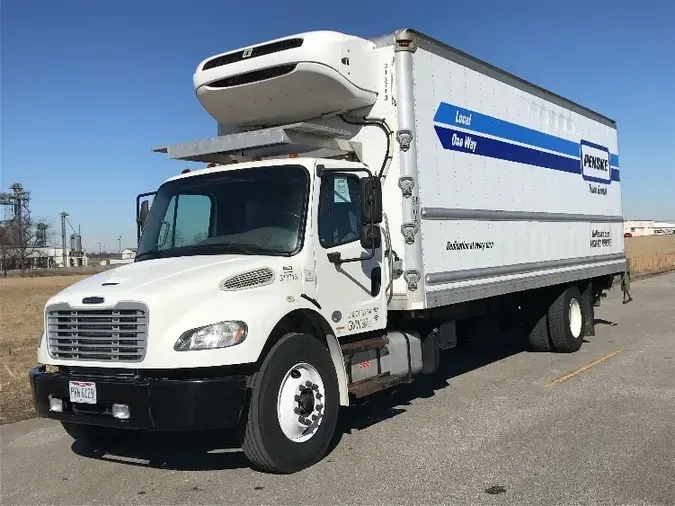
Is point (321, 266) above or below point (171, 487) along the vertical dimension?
above

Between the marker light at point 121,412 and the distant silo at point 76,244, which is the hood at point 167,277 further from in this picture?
the distant silo at point 76,244

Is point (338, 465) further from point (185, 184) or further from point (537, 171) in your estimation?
point (537, 171)

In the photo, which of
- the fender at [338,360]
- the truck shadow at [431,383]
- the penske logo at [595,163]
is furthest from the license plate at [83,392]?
the penske logo at [595,163]

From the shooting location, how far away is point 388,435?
250 inches

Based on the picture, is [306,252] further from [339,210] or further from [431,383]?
[431,383]

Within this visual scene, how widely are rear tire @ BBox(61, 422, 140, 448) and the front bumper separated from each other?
3.68ft

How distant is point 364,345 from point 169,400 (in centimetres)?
217

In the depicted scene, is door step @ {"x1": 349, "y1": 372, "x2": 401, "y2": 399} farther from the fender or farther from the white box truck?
the fender

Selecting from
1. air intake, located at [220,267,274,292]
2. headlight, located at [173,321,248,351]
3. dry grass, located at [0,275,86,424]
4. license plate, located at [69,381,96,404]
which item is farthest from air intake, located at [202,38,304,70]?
dry grass, located at [0,275,86,424]

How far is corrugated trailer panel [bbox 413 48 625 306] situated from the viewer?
7191mm

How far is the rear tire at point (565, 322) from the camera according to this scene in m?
10.6

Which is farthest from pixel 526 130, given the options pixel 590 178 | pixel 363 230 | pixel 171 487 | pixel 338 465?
pixel 171 487

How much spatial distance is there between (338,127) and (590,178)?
617 cm

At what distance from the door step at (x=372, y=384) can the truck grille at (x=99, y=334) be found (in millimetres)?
2051
